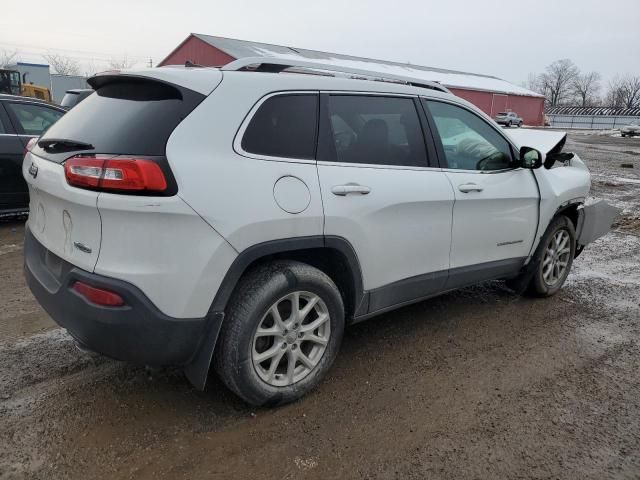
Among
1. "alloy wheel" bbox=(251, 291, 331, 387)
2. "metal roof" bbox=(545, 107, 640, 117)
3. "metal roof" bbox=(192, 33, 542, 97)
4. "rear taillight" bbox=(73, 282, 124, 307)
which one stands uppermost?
"metal roof" bbox=(192, 33, 542, 97)

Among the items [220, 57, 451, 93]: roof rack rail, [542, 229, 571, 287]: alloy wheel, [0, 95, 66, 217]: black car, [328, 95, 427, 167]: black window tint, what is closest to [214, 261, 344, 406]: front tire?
[328, 95, 427, 167]: black window tint

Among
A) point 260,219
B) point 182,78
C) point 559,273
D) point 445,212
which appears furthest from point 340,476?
point 559,273

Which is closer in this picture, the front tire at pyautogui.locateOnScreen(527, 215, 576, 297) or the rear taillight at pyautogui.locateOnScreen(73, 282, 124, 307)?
the rear taillight at pyautogui.locateOnScreen(73, 282, 124, 307)

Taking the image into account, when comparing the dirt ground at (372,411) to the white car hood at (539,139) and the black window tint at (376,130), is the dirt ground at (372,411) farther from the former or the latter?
the white car hood at (539,139)

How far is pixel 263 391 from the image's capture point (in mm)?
2770

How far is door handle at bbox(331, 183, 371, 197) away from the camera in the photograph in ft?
9.34

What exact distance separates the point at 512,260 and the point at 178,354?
2.91 m

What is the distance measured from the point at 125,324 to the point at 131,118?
1002 mm

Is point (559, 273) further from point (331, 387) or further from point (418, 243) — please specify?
point (331, 387)

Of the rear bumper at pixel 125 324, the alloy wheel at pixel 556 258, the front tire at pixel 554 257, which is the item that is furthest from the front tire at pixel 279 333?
the alloy wheel at pixel 556 258

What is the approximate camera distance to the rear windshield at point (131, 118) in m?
2.38

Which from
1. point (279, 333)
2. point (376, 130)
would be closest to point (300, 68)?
point (376, 130)

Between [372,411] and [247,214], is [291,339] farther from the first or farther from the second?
[247,214]

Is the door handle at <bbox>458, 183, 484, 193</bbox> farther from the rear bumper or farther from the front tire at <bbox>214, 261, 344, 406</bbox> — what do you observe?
the rear bumper
